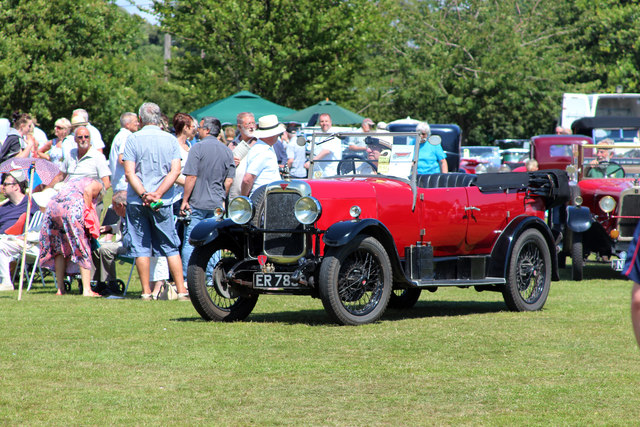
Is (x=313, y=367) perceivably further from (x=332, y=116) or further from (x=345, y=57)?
(x=345, y=57)

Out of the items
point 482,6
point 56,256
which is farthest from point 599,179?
point 482,6

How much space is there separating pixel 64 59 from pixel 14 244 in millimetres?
31819

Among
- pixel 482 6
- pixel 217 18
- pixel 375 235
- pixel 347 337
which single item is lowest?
pixel 347 337

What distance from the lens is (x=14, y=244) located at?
38.1 feet

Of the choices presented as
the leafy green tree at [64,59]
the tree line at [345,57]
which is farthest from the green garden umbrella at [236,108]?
the leafy green tree at [64,59]

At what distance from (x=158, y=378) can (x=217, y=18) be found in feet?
95.0

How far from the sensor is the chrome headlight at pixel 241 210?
853 cm

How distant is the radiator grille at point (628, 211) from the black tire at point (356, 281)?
630 centimetres

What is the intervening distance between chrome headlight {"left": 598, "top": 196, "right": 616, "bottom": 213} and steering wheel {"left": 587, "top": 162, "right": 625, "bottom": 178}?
1057 millimetres

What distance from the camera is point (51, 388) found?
568 cm

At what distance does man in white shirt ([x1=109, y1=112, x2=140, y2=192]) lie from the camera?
36.8 ft

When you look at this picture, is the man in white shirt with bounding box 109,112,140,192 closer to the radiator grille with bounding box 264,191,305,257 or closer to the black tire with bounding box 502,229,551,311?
the radiator grille with bounding box 264,191,305,257

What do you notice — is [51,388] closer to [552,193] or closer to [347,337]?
[347,337]

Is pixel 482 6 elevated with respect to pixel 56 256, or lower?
elevated
